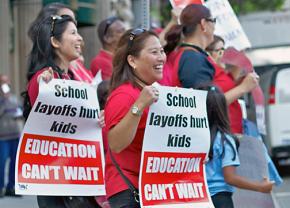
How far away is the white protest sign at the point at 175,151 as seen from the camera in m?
4.35

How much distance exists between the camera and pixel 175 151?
449cm

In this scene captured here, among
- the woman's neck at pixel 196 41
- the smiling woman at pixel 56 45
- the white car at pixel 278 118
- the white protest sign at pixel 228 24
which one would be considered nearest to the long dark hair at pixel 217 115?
the woman's neck at pixel 196 41

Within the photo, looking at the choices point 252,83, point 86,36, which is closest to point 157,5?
point 86,36

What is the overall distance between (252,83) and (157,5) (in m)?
28.6

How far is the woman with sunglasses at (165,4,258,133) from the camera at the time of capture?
18.3 feet

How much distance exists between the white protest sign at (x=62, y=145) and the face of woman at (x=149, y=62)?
1.82 feet

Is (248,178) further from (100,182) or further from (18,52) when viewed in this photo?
(18,52)

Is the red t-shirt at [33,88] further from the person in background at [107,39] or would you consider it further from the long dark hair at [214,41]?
the long dark hair at [214,41]

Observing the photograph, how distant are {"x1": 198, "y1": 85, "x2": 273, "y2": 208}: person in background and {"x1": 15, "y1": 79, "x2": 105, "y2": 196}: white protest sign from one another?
0.64 m

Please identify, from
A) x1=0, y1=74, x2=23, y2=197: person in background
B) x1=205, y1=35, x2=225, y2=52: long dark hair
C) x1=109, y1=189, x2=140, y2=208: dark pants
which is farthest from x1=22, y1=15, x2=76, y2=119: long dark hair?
x1=0, y1=74, x2=23, y2=197: person in background

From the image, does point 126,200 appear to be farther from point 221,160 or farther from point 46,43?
point 46,43

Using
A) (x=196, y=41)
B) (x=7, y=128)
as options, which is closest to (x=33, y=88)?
(x=196, y=41)

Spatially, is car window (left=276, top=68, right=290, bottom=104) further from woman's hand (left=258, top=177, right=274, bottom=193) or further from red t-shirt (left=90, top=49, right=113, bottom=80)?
woman's hand (left=258, top=177, right=274, bottom=193)

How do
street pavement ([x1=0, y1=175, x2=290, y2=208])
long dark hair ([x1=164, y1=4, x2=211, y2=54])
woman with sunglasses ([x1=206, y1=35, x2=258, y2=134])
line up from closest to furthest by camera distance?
woman with sunglasses ([x1=206, y1=35, x2=258, y2=134])
long dark hair ([x1=164, y1=4, x2=211, y2=54])
street pavement ([x1=0, y1=175, x2=290, y2=208])
